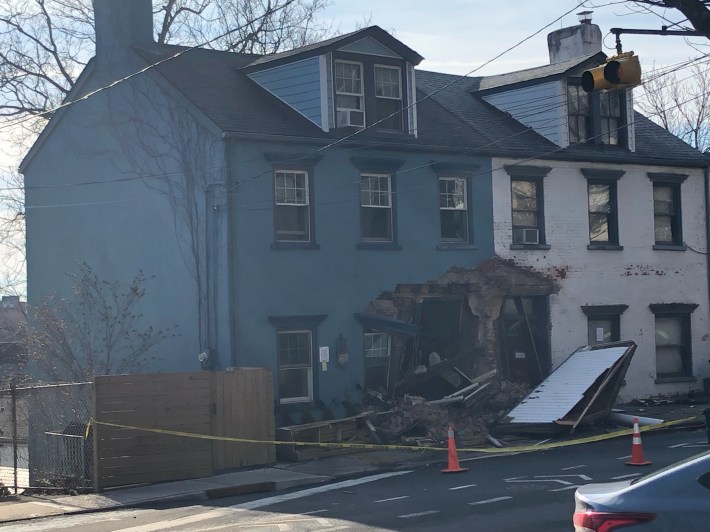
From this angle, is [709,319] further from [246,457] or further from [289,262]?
[246,457]

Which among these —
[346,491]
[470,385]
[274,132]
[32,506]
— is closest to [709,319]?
[470,385]

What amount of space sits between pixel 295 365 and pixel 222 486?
219 inches

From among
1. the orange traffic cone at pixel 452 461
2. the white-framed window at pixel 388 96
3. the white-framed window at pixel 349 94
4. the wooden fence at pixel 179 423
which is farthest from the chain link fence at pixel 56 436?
the white-framed window at pixel 388 96

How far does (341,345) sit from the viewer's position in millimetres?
22922

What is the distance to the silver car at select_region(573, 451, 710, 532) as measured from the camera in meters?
6.86

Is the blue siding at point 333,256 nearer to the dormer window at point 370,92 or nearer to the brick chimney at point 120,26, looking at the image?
the dormer window at point 370,92

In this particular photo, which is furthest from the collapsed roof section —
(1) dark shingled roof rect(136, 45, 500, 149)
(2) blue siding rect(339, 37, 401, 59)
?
(2) blue siding rect(339, 37, 401, 59)

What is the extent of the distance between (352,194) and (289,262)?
2299 mm

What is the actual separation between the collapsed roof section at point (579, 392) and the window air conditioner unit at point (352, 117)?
734 cm

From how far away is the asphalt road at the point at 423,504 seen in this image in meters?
12.7

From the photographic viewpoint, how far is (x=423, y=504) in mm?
14086

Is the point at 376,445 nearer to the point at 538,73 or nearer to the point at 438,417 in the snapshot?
Result: the point at 438,417

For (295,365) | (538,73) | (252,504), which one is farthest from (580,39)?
(252,504)

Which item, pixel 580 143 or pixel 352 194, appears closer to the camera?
pixel 352 194
